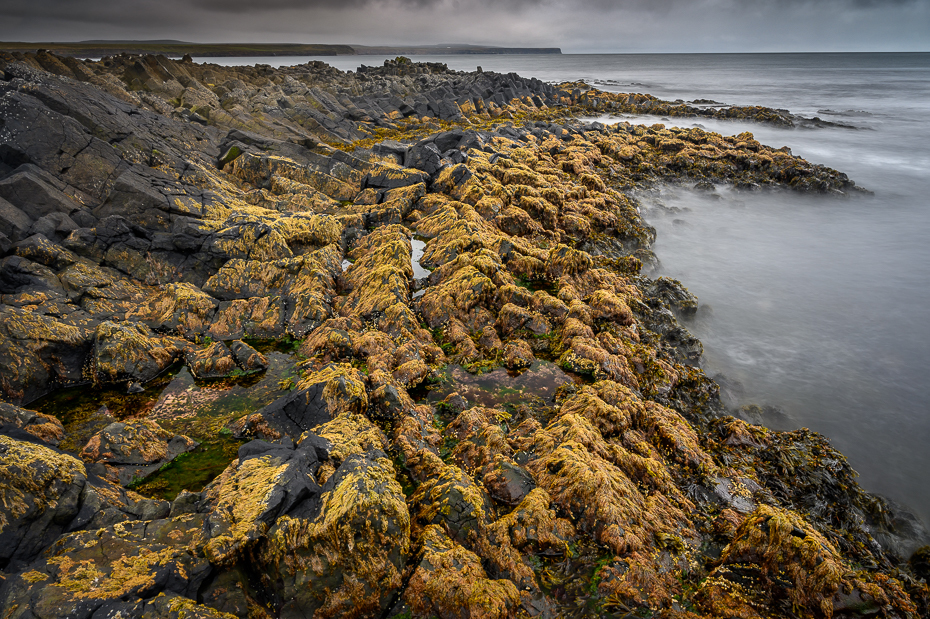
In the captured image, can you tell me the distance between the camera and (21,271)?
9.70 metres

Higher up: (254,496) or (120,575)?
(254,496)

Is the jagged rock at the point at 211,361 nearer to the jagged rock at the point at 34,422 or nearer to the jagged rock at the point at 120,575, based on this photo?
the jagged rock at the point at 34,422

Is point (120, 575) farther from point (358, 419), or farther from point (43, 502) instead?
point (358, 419)

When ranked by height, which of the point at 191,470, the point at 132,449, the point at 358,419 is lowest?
the point at 191,470

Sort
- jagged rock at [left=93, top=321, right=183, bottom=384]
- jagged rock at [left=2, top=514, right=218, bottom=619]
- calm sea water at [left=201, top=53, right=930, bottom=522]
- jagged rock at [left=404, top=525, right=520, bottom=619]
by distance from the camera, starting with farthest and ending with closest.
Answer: calm sea water at [left=201, top=53, right=930, bottom=522], jagged rock at [left=93, top=321, right=183, bottom=384], jagged rock at [left=404, top=525, right=520, bottom=619], jagged rock at [left=2, top=514, right=218, bottom=619]

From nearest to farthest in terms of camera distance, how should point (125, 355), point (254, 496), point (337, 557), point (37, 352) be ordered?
point (337, 557) < point (254, 496) < point (37, 352) < point (125, 355)

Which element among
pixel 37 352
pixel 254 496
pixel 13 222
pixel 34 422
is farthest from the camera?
pixel 13 222

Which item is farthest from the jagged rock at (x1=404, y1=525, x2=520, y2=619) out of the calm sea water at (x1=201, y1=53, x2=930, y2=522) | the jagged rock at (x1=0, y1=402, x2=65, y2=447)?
the calm sea water at (x1=201, y1=53, x2=930, y2=522)

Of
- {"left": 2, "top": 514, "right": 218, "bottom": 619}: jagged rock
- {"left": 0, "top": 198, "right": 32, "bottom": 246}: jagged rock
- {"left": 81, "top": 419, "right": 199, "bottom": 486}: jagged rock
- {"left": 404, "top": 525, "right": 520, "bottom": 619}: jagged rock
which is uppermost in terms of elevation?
{"left": 0, "top": 198, "right": 32, "bottom": 246}: jagged rock

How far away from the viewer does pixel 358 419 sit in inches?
288

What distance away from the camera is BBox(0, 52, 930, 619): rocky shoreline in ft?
16.0

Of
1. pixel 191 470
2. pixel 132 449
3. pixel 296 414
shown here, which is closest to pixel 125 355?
pixel 132 449

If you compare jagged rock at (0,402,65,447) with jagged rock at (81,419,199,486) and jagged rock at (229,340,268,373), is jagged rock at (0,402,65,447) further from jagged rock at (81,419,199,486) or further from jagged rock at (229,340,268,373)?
jagged rock at (229,340,268,373)

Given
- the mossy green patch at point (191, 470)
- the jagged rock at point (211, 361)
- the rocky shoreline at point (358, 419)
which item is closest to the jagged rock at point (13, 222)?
the rocky shoreline at point (358, 419)
